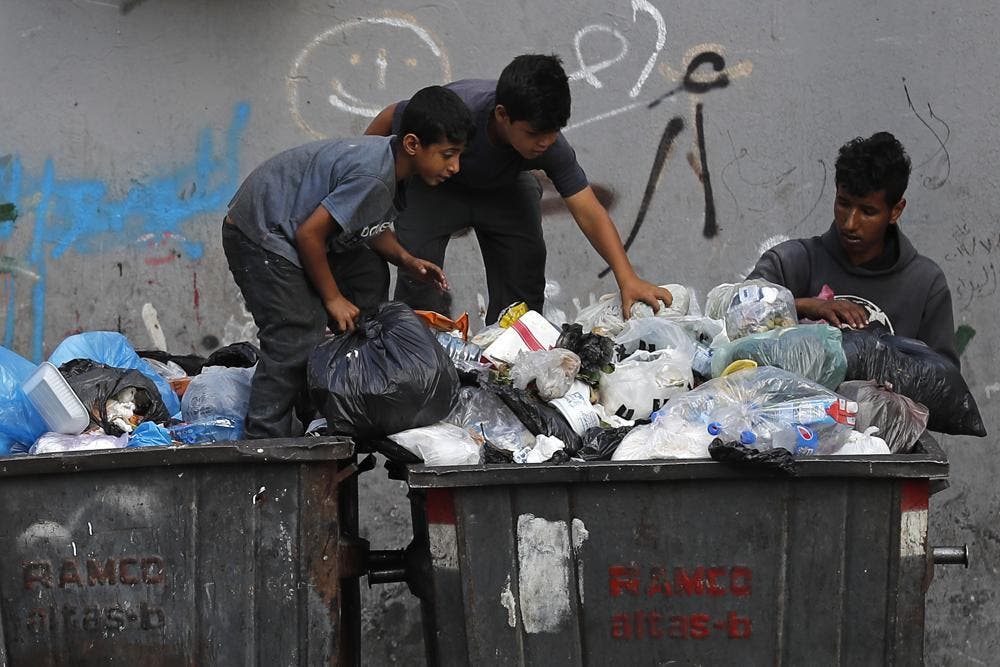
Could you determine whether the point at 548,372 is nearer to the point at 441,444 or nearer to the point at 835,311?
the point at 441,444

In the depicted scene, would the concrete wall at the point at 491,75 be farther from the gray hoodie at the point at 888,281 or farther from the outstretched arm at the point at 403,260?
the outstretched arm at the point at 403,260

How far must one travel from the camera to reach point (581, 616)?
281 centimetres

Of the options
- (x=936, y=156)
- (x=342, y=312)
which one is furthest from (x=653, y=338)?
(x=936, y=156)

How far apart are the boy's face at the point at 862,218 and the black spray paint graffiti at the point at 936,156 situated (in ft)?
3.75

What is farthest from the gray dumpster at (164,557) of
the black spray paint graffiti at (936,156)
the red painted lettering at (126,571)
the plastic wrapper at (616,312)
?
the black spray paint graffiti at (936,156)

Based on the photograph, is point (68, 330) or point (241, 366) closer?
point (241, 366)

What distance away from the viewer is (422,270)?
394 centimetres

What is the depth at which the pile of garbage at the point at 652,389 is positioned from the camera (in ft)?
9.89

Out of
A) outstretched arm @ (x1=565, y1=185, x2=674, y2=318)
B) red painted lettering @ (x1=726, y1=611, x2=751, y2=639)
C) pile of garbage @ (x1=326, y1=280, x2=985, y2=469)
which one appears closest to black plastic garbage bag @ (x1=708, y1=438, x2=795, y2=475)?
pile of garbage @ (x1=326, y1=280, x2=985, y2=469)

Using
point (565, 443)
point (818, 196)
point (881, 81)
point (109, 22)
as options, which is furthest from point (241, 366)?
point (881, 81)

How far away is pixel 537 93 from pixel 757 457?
1.56 meters

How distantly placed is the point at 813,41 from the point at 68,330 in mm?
3136

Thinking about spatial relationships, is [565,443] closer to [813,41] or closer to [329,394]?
[329,394]

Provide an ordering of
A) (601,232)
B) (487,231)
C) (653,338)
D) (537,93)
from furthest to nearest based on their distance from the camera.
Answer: (487,231) < (601,232) < (537,93) < (653,338)
